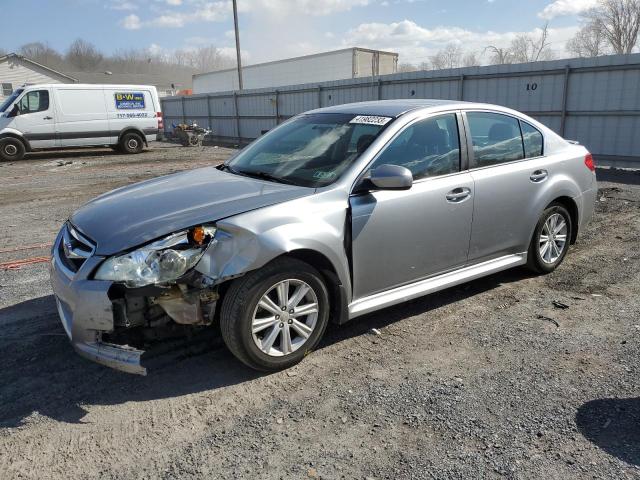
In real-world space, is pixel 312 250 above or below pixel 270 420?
above

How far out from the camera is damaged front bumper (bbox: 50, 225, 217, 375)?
9.65 ft

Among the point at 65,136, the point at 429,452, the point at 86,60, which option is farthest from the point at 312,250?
the point at 86,60

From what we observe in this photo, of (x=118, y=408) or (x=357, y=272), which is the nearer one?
(x=118, y=408)

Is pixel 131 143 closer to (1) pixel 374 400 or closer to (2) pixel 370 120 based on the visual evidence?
(2) pixel 370 120

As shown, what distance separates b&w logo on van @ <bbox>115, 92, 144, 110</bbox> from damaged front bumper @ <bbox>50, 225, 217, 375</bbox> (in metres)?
17.0

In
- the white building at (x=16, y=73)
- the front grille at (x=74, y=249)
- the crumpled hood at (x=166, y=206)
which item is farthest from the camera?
the white building at (x=16, y=73)

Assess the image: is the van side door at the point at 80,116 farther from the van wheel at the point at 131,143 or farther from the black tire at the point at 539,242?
the black tire at the point at 539,242

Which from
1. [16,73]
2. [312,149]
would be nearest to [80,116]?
[312,149]

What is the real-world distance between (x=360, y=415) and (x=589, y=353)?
1.78m

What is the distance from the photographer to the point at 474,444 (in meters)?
2.65

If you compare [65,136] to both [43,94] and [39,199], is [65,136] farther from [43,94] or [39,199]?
[39,199]

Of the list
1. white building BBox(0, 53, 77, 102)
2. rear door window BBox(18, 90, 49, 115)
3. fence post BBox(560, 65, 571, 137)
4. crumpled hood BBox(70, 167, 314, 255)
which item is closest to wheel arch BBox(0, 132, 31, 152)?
rear door window BBox(18, 90, 49, 115)

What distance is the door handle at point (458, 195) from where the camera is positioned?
3.97 metres

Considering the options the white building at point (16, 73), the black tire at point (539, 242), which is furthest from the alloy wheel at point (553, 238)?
the white building at point (16, 73)
